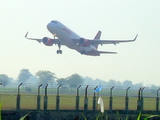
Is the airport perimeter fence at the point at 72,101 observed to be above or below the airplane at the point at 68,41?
below

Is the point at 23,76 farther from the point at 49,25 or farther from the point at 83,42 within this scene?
the point at 83,42

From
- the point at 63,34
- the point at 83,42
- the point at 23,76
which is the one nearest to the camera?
the point at 63,34

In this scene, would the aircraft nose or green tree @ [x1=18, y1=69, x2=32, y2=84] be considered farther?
green tree @ [x1=18, y1=69, x2=32, y2=84]

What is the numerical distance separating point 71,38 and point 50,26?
373 centimetres

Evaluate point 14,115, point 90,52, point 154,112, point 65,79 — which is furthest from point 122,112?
point 65,79

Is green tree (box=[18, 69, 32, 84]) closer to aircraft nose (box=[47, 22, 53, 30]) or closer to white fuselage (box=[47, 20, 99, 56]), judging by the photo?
white fuselage (box=[47, 20, 99, 56])

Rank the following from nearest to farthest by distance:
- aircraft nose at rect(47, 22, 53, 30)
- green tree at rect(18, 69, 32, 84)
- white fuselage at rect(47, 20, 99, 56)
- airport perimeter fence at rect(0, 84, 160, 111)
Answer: airport perimeter fence at rect(0, 84, 160, 111) → white fuselage at rect(47, 20, 99, 56) → aircraft nose at rect(47, 22, 53, 30) → green tree at rect(18, 69, 32, 84)

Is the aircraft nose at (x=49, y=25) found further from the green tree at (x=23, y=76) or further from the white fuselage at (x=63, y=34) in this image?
the green tree at (x=23, y=76)

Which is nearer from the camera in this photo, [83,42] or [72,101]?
[72,101]

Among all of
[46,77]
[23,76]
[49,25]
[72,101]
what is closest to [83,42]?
[49,25]

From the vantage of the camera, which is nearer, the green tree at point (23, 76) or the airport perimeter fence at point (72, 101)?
the airport perimeter fence at point (72, 101)

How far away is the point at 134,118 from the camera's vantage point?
19.9 meters

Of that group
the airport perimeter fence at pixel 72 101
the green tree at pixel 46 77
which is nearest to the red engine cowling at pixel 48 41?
the green tree at pixel 46 77

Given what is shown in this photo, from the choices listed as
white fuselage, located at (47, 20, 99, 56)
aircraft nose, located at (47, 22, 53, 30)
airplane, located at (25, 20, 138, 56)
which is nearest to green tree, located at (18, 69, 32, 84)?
airplane, located at (25, 20, 138, 56)
